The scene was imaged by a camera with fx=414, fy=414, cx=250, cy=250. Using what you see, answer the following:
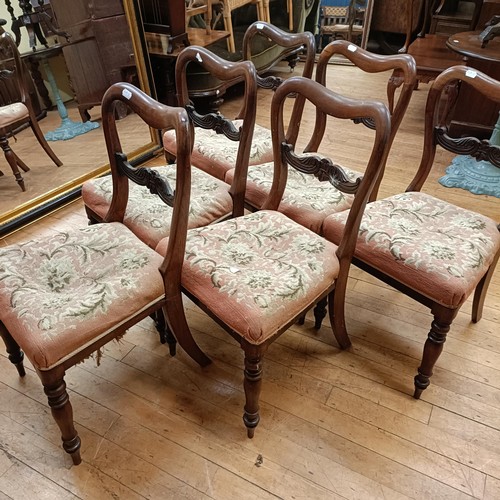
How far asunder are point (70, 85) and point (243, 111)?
4.57 ft

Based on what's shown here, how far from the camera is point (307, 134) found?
302 cm

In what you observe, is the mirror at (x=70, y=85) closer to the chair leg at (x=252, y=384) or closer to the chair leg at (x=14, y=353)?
the chair leg at (x=14, y=353)

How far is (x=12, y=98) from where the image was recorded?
2.10 m

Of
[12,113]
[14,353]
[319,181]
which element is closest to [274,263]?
[319,181]

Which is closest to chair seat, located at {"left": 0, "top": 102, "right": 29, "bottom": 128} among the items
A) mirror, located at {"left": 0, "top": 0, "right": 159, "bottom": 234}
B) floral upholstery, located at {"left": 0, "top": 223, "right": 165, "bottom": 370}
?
mirror, located at {"left": 0, "top": 0, "right": 159, "bottom": 234}

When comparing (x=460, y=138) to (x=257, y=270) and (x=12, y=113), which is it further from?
(x=12, y=113)

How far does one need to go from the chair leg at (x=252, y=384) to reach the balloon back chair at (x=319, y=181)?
53cm

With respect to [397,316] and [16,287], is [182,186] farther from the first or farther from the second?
[397,316]

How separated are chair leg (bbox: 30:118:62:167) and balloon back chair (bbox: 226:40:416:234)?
4.12 ft

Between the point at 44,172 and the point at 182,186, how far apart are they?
5.59 ft

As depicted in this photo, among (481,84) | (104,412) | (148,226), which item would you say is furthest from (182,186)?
(481,84)

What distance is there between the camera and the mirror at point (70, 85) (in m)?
2.15


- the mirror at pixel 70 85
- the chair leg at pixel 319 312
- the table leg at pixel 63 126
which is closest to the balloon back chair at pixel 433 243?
the chair leg at pixel 319 312

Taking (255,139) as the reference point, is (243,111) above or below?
above
